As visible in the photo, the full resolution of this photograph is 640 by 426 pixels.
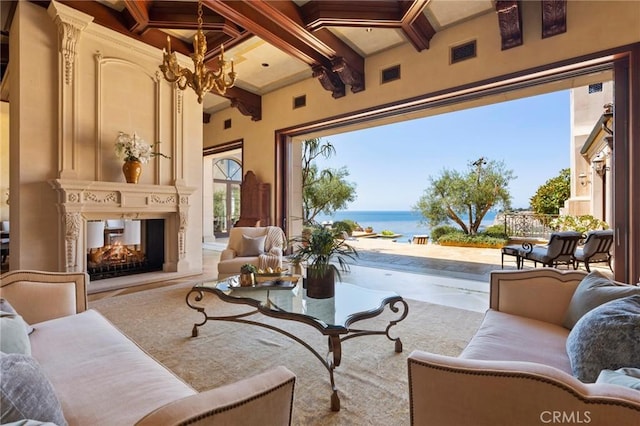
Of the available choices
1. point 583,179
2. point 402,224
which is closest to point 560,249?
point 583,179

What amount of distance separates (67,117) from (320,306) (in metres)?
4.24

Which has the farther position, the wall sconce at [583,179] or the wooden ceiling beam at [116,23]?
the wall sconce at [583,179]

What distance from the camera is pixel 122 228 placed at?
4797 millimetres

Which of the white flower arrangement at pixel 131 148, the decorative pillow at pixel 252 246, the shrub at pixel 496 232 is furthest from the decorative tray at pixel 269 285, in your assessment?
the shrub at pixel 496 232

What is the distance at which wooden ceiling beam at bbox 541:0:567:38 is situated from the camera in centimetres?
340

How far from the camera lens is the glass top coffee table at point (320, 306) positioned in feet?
6.01

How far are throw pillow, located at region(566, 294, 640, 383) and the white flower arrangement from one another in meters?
5.09

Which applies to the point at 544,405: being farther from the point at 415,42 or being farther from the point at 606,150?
the point at 606,150

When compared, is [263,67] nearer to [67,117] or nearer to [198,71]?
[198,71]

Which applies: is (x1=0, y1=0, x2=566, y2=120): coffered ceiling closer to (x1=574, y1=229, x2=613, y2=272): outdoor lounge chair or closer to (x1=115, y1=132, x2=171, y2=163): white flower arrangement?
(x1=115, y1=132, x2=171, y2=163): white flower arrangement

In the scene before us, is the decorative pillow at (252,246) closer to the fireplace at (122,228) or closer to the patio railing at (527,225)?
the fireplace at (122,228)

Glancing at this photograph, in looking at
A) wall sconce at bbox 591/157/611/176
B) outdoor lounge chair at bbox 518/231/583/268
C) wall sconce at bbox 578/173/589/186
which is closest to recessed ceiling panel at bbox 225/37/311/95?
outdoor lounge chair at bbox 518/231/583/268

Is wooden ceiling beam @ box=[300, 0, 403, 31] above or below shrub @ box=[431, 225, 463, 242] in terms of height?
above

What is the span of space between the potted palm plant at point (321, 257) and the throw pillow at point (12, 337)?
1558 mm
